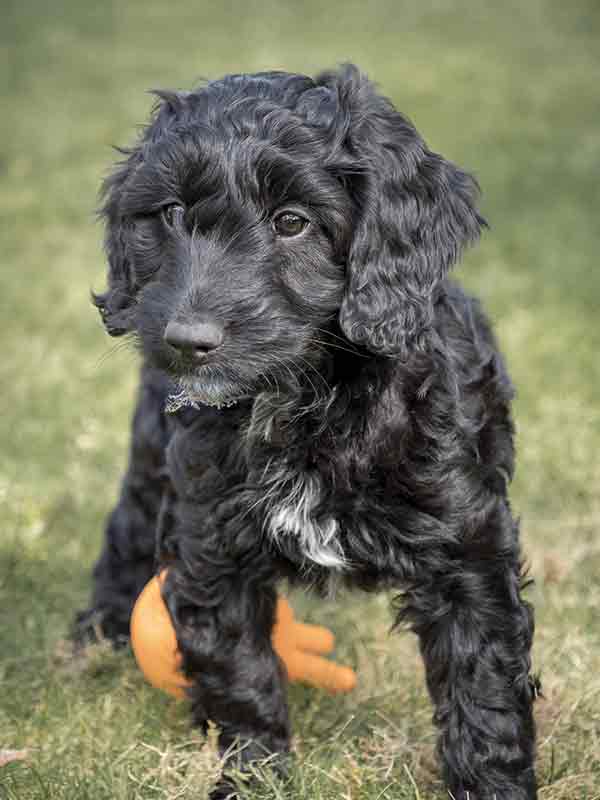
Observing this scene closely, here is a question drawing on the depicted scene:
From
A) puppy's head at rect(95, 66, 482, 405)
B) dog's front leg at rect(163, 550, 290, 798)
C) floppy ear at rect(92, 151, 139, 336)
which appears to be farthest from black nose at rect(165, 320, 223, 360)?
dog's front leg at rect(163, 550, 290, 798)

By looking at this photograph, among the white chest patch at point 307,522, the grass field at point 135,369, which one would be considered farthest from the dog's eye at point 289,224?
the grass field at point 135,369

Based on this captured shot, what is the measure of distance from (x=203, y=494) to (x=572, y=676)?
1393 millimetres

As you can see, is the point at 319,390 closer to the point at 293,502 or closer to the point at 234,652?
the point at 293,502

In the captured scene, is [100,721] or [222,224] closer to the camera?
[222,224]

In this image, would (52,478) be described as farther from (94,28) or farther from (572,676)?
(94,28)

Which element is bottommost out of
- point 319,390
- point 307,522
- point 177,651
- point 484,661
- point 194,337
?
point 177,651

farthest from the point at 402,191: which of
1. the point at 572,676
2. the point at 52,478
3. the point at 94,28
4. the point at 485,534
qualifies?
the point at 94,28

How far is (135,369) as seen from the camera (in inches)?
275

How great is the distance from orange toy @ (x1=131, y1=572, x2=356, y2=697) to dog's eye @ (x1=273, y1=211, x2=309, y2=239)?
3.81ft

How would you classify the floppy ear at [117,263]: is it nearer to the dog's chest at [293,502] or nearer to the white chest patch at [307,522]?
the dog's chest at [293,502]

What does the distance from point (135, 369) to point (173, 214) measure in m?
4.14

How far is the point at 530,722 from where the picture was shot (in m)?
3.04

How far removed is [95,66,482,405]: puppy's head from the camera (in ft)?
8.93

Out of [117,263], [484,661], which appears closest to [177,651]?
[484,661]
